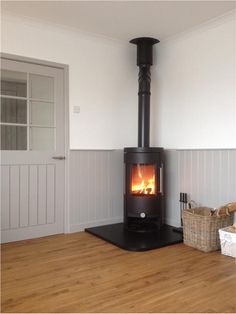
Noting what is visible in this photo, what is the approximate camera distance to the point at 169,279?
219cm

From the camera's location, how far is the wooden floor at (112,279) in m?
1.83

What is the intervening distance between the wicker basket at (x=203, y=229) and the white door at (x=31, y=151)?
1.41 m

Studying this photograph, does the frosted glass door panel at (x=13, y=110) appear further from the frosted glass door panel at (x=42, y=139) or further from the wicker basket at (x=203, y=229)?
the wicker basket at (x=203, y=229)

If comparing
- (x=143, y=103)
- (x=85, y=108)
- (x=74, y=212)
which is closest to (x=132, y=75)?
(x=143, y=103)

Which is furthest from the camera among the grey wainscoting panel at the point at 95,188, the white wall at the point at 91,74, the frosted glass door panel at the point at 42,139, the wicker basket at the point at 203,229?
the grey wainscoting panel at the point at 95,188

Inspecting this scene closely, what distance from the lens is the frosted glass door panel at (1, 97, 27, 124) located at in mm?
3072

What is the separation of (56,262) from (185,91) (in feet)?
7.68

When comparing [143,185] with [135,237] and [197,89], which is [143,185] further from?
[197,89]

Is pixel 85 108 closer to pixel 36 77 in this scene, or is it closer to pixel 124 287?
pixel 36 77

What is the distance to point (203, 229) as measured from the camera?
2.82 m

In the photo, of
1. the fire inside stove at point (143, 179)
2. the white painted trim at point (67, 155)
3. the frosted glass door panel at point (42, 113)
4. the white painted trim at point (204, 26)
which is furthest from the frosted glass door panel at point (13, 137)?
the white painted trim at point (204, 26)

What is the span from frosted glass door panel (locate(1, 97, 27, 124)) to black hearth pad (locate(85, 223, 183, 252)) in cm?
146

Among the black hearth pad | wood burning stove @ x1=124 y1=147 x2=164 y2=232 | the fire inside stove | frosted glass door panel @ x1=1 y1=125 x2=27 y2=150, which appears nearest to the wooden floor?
the black hearth pad

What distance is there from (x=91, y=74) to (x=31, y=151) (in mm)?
1166
